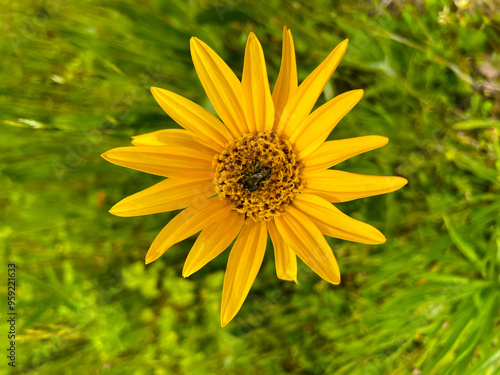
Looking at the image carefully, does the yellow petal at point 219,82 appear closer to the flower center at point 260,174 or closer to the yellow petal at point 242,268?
the flower center at point 260,174

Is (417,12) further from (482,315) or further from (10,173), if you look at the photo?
(10,173)

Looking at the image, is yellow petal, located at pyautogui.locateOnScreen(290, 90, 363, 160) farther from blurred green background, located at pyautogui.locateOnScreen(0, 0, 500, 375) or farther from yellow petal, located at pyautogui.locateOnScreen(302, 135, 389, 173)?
blurred green background, located at pyautogui.locateOnScreen(0, 0, 500, 375)

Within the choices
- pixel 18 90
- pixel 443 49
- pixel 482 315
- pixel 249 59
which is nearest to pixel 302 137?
pixel 249 59

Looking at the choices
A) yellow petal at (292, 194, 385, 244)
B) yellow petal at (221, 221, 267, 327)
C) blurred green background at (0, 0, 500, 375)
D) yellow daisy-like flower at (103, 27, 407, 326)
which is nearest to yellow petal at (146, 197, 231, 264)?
yellow daisy-like flower at (103, 27, 407, 326)

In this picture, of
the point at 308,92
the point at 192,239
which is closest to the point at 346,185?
the point at 308,92

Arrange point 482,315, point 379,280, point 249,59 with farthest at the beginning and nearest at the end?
point 379,280 < point 482,315 < point 249,59

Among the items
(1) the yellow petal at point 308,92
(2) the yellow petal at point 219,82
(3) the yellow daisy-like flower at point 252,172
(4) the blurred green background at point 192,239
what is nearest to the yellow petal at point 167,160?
(3) the yellow daisy-like flower at point 252,172

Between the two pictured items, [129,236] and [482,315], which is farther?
[129,236]
